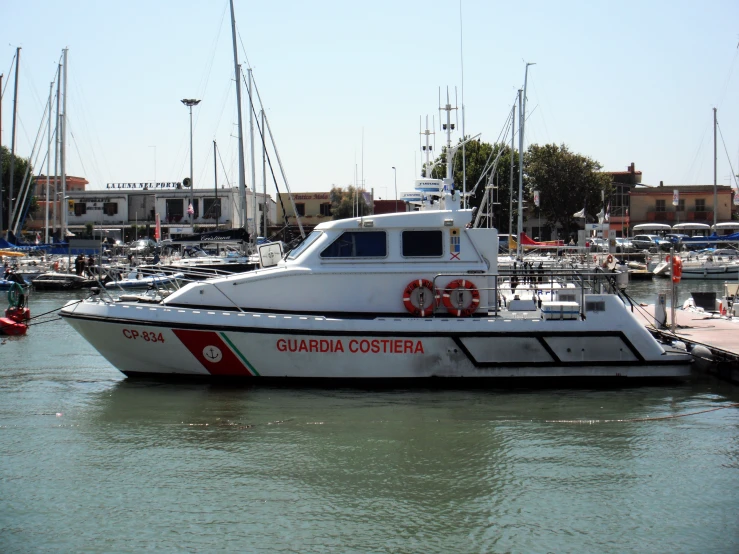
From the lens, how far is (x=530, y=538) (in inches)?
267

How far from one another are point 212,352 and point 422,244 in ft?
Result: 11.5

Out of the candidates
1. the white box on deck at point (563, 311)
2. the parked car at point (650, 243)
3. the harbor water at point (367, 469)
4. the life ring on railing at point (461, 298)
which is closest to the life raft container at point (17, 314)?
the harbor water at point (367, 469)

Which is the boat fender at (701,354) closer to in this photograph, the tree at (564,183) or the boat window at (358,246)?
the boat window at (358,246)

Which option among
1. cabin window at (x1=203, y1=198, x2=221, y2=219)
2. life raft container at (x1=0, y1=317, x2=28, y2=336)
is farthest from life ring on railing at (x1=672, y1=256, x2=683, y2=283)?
cabin window at (x1=203, y1=198, x2=221, y2=219)

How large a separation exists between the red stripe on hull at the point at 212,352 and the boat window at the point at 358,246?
200 cm

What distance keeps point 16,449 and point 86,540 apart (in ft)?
9.34

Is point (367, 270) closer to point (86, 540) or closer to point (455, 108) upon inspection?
point (455, 108)

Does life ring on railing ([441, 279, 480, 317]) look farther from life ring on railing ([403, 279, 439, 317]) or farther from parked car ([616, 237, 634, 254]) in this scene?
parked car ([616, 237, 634, 254])

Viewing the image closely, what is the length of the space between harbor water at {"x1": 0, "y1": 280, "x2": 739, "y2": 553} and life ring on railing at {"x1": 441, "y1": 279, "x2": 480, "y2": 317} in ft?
3.90

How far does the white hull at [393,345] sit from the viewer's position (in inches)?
432

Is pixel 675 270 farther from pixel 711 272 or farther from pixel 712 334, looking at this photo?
pixel 711 272

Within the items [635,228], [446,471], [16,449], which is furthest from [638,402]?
[635,228]

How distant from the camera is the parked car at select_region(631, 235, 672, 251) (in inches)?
1687

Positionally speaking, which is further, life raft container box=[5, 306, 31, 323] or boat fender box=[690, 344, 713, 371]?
life raft container box=[5, 306, 31, 323]
